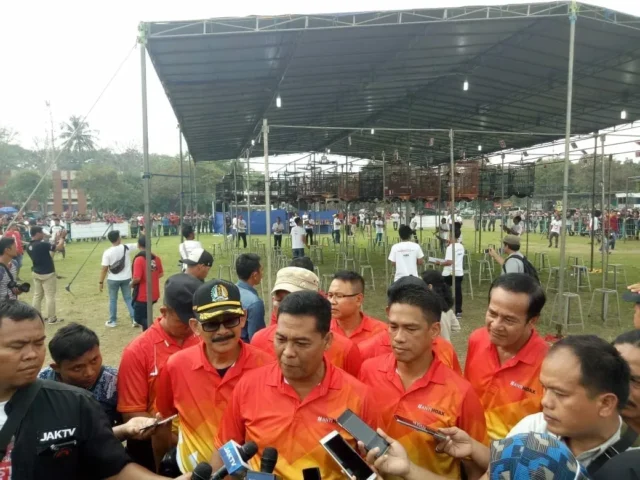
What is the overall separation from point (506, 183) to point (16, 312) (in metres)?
13.4

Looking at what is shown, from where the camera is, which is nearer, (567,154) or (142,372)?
(142,372)

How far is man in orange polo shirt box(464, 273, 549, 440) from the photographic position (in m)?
2.59

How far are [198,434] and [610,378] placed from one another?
75.1 inches

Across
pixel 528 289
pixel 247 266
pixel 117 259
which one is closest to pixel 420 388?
pixel 528 289

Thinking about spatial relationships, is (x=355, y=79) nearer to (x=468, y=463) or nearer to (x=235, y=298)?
(x=235, y=298)

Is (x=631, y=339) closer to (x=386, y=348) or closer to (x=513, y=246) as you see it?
(x=386, y=348)

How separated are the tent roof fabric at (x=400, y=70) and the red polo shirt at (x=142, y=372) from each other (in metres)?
4.37

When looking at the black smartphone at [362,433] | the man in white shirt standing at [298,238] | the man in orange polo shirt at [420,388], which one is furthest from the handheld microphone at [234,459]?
the man in white shirt standing at [298,238]

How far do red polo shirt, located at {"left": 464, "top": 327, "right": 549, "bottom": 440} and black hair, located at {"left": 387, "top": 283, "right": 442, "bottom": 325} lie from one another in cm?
57

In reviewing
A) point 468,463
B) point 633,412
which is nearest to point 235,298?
point 468,463

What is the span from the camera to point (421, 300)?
247 cm

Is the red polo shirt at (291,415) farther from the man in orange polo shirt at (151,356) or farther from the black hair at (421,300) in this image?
the man in orange polo shirt at (151,356)

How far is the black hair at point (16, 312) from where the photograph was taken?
183 centimetres

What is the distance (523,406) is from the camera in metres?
2.57
